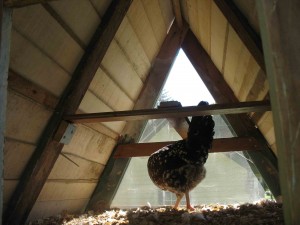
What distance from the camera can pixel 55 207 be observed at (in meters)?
2.90

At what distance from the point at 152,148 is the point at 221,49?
129 cm

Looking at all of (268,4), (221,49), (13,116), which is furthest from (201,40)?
(268,4)

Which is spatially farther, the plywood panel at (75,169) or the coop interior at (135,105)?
the plywood panel at (75,169)

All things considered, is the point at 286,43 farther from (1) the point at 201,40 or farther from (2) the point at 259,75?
(1) the point at 201,40

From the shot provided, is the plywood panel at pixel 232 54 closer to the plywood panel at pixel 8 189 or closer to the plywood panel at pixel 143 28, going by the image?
the plywood panel at pixel 143 28

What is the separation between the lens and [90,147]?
10.4 feet

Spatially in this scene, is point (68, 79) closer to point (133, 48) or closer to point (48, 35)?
point (48, 35)

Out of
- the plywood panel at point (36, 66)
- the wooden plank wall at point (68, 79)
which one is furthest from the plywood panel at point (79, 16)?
the plywood panel at point (36, 66)

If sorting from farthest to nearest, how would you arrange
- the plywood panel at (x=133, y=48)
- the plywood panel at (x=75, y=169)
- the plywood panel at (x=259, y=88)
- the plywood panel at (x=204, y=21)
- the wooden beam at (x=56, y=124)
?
the plywood panel at (x=133, y=48) < the plywood panel at (x=204, y=21) < the plywood panel at (x=75, y=169) < the plywood panel at (x=259, y=88) < the wooden beam at (x=56, y=124)

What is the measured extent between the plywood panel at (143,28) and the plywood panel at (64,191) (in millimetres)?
1565

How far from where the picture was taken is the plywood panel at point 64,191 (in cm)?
267

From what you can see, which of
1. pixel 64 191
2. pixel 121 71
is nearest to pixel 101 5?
pixel 121 71

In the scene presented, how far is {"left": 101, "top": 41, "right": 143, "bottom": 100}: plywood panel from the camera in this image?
2.87 meters

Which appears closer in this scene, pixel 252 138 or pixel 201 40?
pixel 252 138
